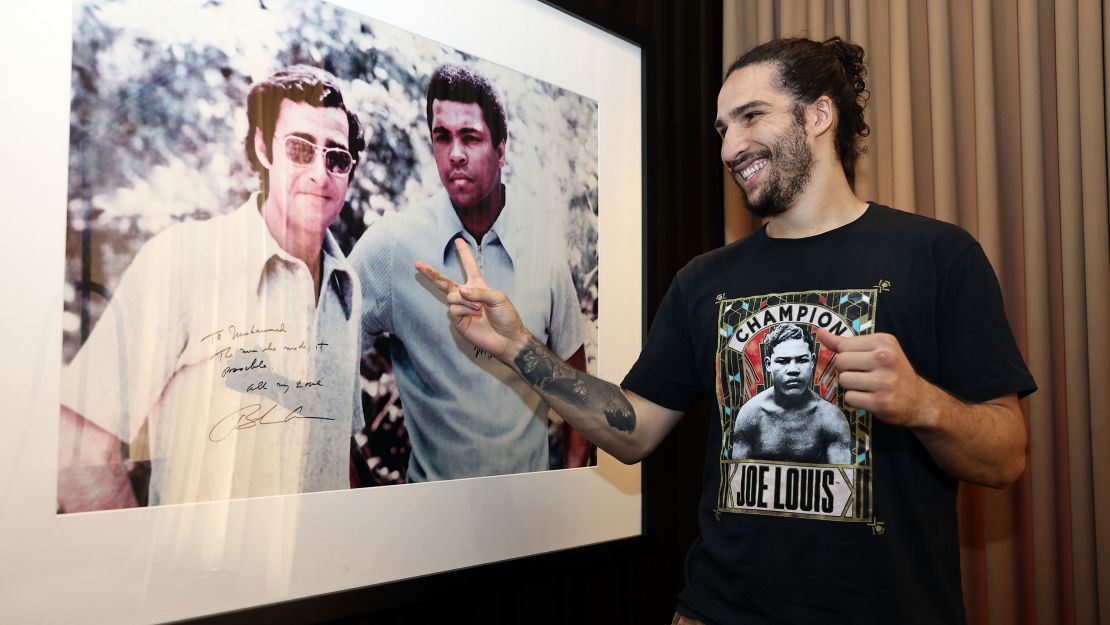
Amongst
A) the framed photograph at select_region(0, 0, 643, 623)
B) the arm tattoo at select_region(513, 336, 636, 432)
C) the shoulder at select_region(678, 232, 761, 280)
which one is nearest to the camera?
the framed photograph at select_region(0, 0, 643, 623)

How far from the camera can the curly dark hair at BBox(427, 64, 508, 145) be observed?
1177 mm

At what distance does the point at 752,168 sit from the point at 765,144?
0.13 feet

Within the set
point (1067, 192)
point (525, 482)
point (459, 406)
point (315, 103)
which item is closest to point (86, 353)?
point (315, 103)

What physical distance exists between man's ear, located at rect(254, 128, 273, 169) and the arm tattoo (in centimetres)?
41

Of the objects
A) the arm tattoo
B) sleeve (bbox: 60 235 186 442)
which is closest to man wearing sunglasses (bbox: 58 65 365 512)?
sleeve (bbox: 60 235 186 442)

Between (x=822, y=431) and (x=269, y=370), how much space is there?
2.36 ft

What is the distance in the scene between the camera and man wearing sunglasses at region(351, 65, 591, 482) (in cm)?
112

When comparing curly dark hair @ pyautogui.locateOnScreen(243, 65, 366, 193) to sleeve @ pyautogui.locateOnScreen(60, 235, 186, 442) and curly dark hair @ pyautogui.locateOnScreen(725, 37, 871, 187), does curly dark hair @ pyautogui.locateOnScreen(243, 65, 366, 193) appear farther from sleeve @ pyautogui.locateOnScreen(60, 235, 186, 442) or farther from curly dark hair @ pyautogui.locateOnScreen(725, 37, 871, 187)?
curly dark hair @ pyautogui.locateOnScreen(725, 37, 871, 187)

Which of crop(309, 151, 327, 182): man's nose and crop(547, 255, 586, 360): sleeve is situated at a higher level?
crop(309, 151, 327, 182): man's nose

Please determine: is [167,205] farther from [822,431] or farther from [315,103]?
[822,431]

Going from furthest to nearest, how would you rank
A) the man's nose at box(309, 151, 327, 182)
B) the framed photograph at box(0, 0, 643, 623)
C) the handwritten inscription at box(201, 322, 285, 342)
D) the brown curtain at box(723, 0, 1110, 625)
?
the brown curtain at box(723, 0, 1110, 625)
the man's nose at box(309, 151, 327, 182)
the handwritten inscription at box(201, 322, 285, 342)
the framed photograph at box(0, 0, 643, 623)

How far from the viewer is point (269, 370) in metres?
0.97

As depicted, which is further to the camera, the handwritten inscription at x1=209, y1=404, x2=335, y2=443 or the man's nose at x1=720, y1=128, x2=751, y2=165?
the man's nose at x1=720, y1=128, x2=751, y2=165

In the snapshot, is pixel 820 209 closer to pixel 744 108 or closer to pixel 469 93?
pixel 744 108
